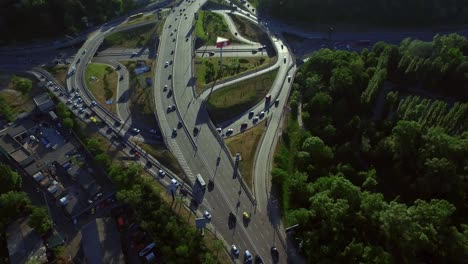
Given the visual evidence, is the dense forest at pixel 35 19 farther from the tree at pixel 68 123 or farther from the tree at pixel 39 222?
the tree at pixel 39 222

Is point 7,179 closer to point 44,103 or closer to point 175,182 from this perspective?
point 44,103

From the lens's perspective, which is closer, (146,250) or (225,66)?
(146,250)

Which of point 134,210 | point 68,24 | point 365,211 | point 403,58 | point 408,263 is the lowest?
point 408,263

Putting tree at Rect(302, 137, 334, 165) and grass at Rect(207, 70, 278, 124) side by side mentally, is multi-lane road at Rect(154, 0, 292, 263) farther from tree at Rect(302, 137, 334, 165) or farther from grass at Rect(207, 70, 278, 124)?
tree at Rect(302, 137, 334, 165)

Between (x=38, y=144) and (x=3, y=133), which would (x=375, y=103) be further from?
(x=3, y=133)

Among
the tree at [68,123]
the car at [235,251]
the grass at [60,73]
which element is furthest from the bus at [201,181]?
the grass at [60,73]

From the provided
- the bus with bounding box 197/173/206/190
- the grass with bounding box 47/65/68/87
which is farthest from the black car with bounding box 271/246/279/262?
the grass with bounding box 47/65/68/87

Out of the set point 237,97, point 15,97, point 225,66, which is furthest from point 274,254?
point 15,97

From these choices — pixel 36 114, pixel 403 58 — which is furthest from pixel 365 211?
pixel 36 114
